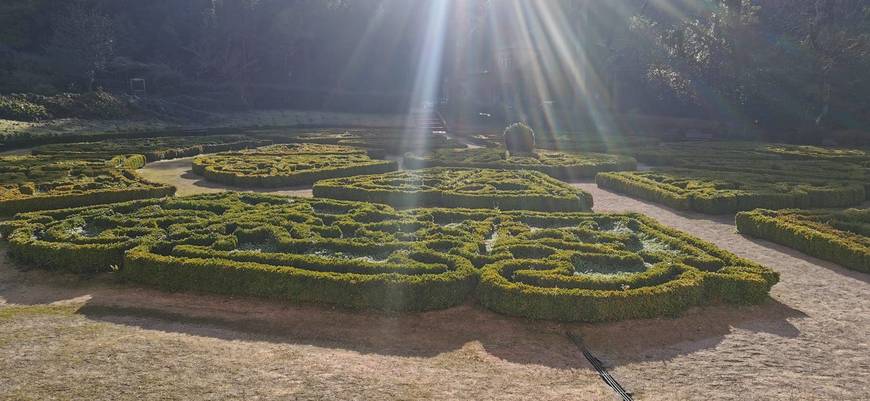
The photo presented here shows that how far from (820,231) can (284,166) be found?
13.1 metres

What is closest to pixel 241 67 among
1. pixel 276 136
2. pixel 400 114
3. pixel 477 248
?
pixel 400 114

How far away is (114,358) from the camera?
572 cm

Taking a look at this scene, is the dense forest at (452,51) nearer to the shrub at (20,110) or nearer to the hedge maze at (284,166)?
the shrub at (20,110)

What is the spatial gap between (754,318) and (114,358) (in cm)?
688

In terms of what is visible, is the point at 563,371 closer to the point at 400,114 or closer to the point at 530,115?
the point at 530,115

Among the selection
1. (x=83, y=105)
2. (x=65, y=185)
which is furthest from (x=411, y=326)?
(x=83, y=105)

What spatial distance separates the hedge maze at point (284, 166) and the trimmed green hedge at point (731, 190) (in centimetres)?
721

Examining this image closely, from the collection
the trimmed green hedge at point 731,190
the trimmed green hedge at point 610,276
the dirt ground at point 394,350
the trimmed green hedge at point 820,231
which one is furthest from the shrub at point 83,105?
the trimmed green hedge at point 820,231

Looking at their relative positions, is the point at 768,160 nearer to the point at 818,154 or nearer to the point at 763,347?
the point at 818,154

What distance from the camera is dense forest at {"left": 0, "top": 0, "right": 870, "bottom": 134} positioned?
30.6m

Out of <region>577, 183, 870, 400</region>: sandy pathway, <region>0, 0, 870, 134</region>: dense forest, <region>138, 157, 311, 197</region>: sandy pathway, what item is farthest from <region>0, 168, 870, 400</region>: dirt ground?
<region>0, 0, 870, 134</region>: dense forest

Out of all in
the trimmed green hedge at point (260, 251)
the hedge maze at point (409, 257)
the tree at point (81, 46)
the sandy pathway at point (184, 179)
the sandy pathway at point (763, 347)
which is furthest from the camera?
the tree at point (81, 46)

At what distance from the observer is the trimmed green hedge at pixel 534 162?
60.5ft

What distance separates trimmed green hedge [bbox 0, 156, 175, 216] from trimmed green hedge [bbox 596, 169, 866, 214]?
36.9 ft
